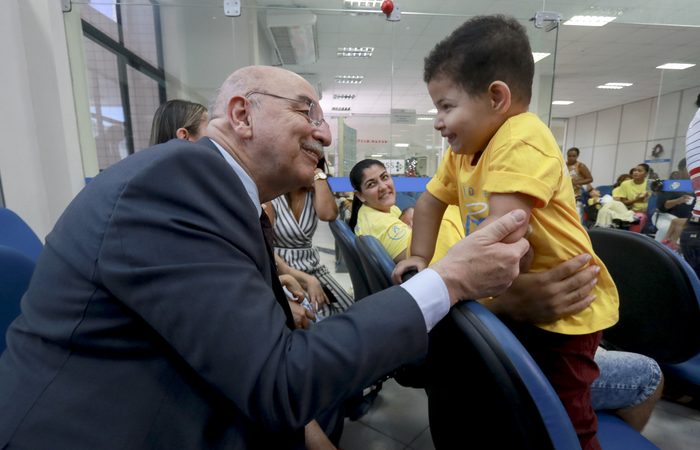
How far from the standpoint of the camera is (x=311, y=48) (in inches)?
218

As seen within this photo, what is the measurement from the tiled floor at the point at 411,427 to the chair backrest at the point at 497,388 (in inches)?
37.3

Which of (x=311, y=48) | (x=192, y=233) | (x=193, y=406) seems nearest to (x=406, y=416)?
(x=193, y=406)

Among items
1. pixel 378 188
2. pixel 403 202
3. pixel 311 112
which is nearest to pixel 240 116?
pixel 311 112

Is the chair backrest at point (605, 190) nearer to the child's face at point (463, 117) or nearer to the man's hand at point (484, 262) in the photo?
the child's face at point (463, 117)

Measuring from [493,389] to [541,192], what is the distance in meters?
0.39

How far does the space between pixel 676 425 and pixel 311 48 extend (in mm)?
6015

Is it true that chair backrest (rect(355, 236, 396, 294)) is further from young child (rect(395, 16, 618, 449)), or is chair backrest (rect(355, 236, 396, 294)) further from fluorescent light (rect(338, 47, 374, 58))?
fluorescent light (rect(338, 47, 374, 58))

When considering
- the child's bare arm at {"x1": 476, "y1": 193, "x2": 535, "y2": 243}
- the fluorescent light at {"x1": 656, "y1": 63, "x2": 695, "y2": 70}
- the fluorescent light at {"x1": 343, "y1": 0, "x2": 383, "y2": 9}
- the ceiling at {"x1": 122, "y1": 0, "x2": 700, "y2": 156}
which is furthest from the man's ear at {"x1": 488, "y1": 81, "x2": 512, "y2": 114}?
the fluorescent light at {"x1": 656, "y1": 63, "x2": 695, "y2": 70}

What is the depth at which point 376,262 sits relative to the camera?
3.35ft

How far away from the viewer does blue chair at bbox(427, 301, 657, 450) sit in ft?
1.56

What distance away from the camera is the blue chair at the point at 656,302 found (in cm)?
110

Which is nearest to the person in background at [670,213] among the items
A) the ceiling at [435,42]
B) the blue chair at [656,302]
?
the ceiling at [435,42]

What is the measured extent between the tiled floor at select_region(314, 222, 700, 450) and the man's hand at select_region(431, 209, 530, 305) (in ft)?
3.81

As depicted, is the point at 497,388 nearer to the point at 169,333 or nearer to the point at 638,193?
the point at 169,333
